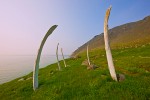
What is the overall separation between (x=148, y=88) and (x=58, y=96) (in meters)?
6.32

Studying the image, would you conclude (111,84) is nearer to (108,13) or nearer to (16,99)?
(108,13)

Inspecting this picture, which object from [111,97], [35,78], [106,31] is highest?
[106,31]

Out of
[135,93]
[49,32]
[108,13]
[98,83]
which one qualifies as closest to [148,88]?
[135,93]

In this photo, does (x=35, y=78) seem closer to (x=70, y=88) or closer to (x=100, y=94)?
(x=70, y=88)

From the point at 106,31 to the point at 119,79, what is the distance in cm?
433

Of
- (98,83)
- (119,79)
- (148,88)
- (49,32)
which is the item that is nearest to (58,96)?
(98,83)

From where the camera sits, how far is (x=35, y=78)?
20750 millimetres

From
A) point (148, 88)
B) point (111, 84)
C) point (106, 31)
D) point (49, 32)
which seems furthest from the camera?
point (49, 32)

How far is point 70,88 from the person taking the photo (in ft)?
52.7

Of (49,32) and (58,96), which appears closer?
(58,96)

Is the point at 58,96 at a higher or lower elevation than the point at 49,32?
lower

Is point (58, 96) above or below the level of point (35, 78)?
below

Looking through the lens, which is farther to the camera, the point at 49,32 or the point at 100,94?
the point at 49,32

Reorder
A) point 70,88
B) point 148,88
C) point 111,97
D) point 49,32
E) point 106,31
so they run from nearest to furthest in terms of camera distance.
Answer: point 111,97 < point 148,88 < point 70,88 < point 106,31 < point 49,32
